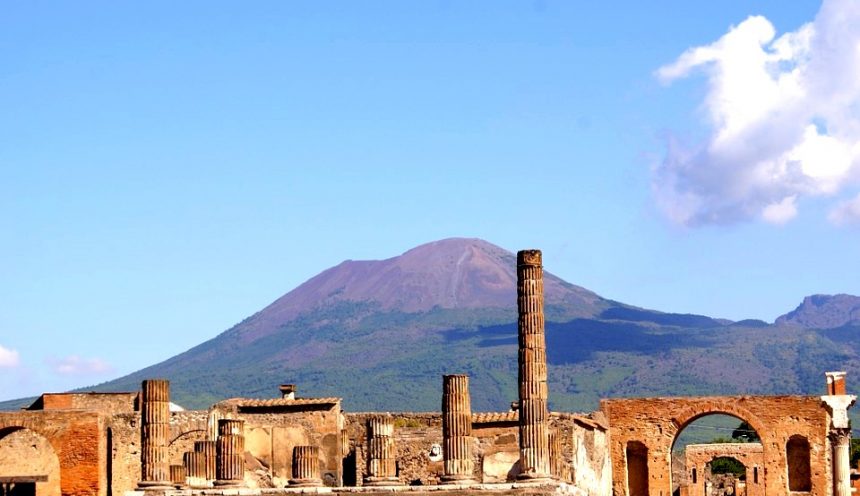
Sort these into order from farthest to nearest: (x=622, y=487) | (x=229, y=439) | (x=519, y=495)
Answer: (x=622, y=487) → (x=229, y=439) → (x=519, y=495)

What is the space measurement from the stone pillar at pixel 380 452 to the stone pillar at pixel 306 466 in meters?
1.14

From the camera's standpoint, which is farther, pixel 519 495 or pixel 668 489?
pixel 668 489

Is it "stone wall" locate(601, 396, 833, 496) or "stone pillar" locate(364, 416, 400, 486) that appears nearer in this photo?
"stone pillar" locate(364, 416, 400, 486)

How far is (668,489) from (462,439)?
1527 cm

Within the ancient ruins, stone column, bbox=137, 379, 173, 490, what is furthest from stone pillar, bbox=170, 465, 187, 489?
stone column, bbox=137, 379, 173, 490

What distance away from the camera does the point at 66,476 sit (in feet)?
151

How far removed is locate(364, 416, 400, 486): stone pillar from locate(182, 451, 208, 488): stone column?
12.4 ft

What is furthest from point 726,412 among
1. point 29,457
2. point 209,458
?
point 29,457

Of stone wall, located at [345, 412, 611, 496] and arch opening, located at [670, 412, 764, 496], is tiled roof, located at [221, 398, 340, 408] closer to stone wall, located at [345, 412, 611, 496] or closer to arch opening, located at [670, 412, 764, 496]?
stone wall, located at [345, 412, 611, 496]

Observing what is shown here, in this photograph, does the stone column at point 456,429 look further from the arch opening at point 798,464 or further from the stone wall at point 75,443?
the arch opening at point 798,464

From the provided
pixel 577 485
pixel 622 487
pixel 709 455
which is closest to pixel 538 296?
pixel 577 485

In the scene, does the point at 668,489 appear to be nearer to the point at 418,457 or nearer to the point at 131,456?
the point at 418,457

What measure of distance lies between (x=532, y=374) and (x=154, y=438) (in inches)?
339

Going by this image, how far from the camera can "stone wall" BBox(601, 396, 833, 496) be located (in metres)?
55.4
